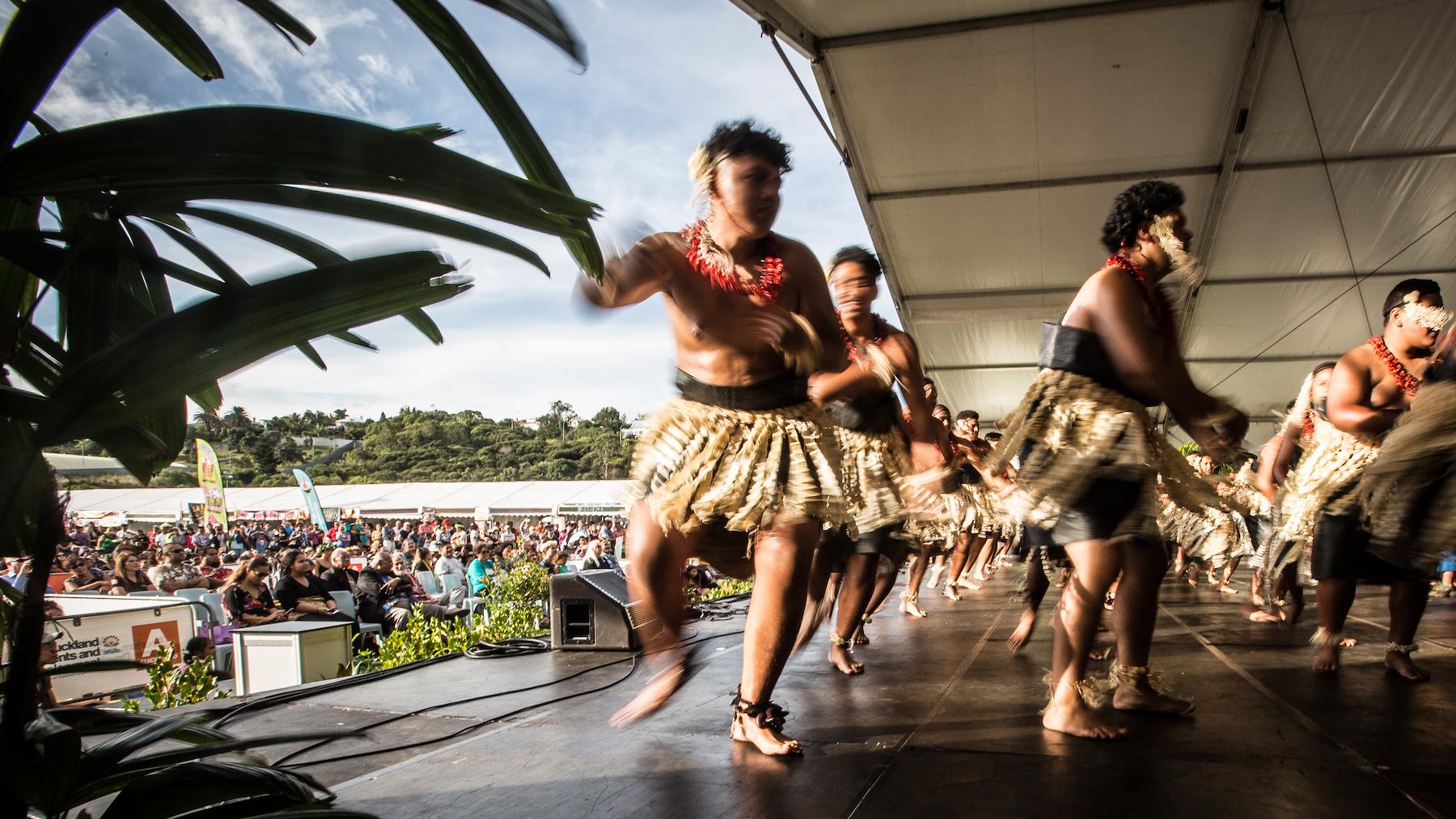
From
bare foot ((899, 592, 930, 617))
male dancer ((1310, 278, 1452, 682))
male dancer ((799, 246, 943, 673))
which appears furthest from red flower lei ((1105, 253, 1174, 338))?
bare foot ((899, 592, 930, 617))

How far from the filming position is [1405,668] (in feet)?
9.95

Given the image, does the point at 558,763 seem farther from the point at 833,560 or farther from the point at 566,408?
the point at 566,408

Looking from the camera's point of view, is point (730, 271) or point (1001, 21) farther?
point (1001, 21)

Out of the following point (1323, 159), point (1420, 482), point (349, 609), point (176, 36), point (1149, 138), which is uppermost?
point (1149, 138)

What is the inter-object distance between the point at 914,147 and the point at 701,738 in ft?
21.6

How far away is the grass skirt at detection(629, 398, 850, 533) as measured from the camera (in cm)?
211

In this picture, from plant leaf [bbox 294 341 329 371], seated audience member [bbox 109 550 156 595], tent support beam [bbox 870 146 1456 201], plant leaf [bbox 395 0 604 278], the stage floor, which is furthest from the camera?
seated audience member [bbox 109 550 156 595]

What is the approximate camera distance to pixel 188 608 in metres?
5.30

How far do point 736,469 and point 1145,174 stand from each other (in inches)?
296

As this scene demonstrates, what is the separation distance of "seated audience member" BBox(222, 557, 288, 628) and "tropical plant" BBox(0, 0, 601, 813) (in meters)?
6.31

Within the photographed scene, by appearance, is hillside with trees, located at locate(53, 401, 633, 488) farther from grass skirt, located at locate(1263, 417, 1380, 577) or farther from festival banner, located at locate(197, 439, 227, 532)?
grass skirt, located at locate(1263, 417, 1380, 577)

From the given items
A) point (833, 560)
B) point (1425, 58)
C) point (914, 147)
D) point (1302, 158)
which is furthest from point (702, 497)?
point (1302, 158)

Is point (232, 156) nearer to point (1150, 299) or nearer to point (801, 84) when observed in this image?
point (1150, 299)

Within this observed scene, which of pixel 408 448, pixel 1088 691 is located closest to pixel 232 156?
pixel 1088 691
